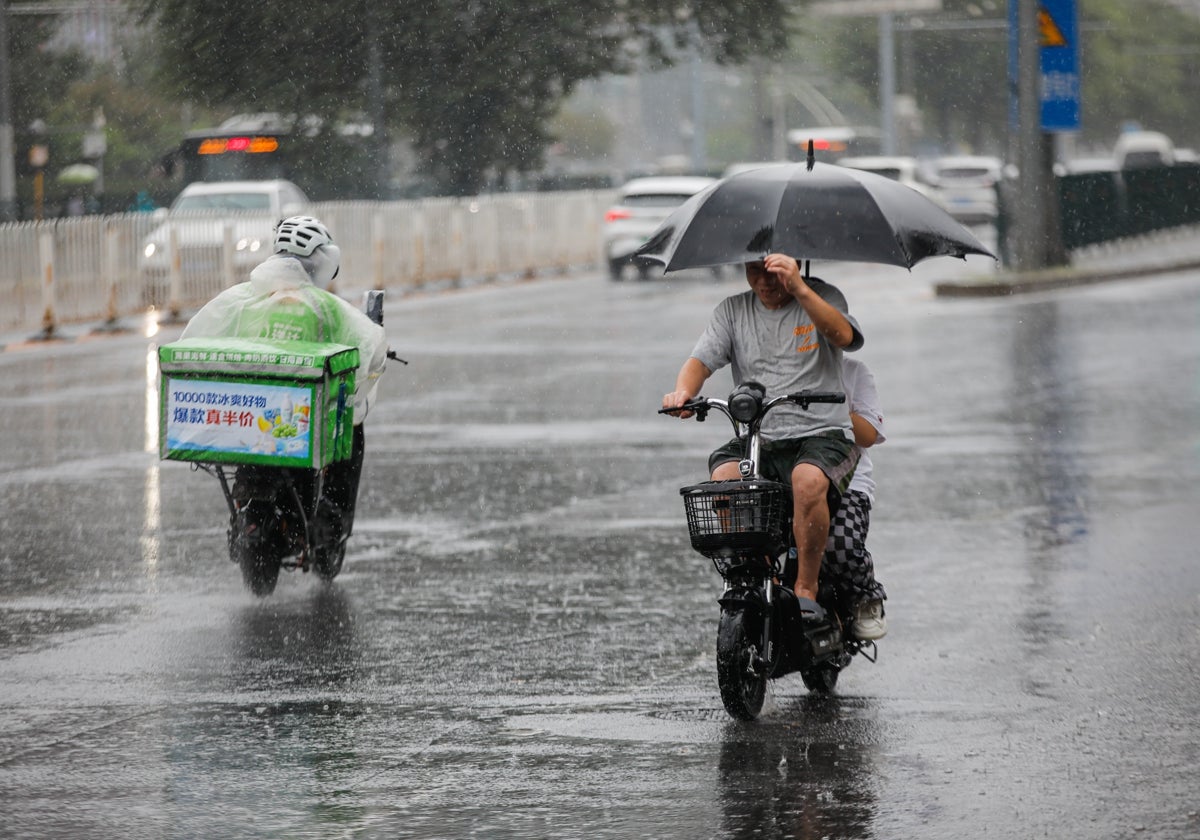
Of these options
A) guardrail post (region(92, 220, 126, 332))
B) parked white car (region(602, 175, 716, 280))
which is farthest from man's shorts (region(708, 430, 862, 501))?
parked white car (region(602, 175, 716, 280))

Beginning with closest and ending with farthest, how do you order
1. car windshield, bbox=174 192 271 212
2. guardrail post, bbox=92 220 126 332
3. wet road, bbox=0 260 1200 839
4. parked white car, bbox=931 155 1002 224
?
wet road, bbox=0 260 1200 839 → guardrail post, bbox=92 220 126 332 → car windshield, bbox=174 192 271 212 → parked white car, bbox=931 155 1002 224

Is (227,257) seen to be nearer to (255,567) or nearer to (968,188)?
(255,567)

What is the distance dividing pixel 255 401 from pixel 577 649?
1620 millimetres

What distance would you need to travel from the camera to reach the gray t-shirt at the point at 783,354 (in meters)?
6.44

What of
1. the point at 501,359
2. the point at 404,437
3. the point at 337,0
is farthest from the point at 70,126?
the point at 404,437

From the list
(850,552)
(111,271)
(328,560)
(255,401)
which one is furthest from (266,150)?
(850,552)

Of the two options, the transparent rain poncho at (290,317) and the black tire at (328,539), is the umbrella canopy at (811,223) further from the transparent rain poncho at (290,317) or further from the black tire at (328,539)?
the black tire at (328,539)

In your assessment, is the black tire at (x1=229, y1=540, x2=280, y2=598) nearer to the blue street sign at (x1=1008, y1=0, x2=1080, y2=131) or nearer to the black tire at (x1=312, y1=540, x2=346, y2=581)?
the black tire at (x1=312, y1=540, x2=346, y2=581)

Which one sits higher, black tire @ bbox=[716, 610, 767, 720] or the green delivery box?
the green delivery box

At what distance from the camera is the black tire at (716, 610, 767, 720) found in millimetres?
6000

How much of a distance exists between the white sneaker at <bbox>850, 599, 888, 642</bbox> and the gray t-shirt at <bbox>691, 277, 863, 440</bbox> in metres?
0.55

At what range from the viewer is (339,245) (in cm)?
3081

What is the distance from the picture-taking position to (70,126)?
57.6 metres

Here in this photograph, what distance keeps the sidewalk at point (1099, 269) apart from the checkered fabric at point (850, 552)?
2239 cm
